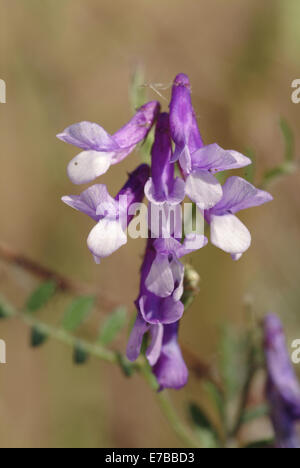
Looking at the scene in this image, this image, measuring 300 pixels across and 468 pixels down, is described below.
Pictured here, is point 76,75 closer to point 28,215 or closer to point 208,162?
point 28,215

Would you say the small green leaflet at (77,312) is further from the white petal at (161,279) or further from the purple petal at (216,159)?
the purple petal at (216,159)

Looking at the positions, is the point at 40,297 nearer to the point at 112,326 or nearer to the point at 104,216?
the point at 112,326

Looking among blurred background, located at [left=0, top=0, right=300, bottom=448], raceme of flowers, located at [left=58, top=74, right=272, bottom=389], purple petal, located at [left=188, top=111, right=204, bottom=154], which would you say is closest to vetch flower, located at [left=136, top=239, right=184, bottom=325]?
raceme of flowers, located at [left=58, top=74, right=272, bottom=389]

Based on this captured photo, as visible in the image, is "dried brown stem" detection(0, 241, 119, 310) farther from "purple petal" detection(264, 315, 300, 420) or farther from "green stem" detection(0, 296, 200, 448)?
"purple petal" detection(264, 315, 300, 420)

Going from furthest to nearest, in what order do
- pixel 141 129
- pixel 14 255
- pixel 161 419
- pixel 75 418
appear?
pixel 161 419 → pixel 75 418 → pixel 14 255 → pixel 141 129

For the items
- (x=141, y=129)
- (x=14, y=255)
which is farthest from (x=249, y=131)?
(x=141, y=129)

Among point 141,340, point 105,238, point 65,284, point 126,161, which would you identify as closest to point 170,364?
point 141,340
